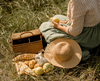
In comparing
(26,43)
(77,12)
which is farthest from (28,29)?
(77,12)

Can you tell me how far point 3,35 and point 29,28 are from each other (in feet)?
2.25

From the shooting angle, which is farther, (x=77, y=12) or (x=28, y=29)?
(x=28, y=29)

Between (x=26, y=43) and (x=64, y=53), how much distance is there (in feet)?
2.87

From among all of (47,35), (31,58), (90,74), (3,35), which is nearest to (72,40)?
(47,35)

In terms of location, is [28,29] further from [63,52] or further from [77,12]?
[77,12]

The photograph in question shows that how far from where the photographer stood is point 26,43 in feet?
8.64

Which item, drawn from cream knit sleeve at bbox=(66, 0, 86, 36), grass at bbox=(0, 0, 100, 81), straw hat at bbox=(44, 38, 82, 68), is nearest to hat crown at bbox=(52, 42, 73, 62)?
straw hat at bbox=(44, 38, 82, 68)

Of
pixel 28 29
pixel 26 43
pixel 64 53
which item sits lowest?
pixel 64 53

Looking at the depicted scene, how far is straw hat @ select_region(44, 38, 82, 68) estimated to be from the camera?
2.31 m

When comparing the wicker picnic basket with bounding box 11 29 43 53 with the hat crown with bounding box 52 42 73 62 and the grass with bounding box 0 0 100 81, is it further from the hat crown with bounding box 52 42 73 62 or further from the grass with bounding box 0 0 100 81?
the hat crown with bounding box 52 42 73 62

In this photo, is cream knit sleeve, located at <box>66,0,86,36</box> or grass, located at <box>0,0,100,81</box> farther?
grass, located at <box>0,0,100,81</box>

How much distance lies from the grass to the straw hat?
13cm

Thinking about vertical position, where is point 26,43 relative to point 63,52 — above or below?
above

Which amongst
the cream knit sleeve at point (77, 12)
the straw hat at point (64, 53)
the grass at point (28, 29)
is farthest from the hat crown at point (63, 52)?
the cream knit sleeve at point (77, 12)
